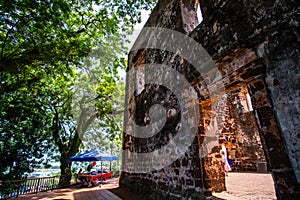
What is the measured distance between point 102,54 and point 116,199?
742 cm

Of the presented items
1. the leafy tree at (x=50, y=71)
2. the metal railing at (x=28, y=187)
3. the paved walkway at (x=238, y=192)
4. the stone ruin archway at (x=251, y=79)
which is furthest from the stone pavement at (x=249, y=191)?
the metal railing at (x=28, y=187)

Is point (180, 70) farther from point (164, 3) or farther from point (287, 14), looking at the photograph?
point (164, 3)

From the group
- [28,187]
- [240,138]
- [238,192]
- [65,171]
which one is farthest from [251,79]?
[65,171]

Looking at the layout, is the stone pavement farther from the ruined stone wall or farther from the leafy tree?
the leafy tree

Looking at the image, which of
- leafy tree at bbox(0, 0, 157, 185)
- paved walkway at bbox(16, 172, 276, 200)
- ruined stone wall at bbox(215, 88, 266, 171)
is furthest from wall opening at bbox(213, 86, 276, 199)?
leafy tree at bbox(0, 0, 157, 185)

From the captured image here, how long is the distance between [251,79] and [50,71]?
692 centimetres

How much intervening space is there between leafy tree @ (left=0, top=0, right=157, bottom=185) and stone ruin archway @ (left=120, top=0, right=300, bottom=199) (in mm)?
3796

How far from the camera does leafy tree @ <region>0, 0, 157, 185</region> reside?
5211 mm

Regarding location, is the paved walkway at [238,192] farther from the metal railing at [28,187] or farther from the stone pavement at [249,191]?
the metal railing at [28,187]

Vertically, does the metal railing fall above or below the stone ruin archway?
below

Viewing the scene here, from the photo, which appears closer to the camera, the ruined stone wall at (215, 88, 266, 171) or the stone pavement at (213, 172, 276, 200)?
the stone pavement at (213, 172, 276, 200)

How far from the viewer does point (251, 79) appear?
228 cm

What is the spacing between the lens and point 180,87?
3.65m

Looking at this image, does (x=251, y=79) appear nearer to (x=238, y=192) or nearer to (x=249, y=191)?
(x=238, y=192)
